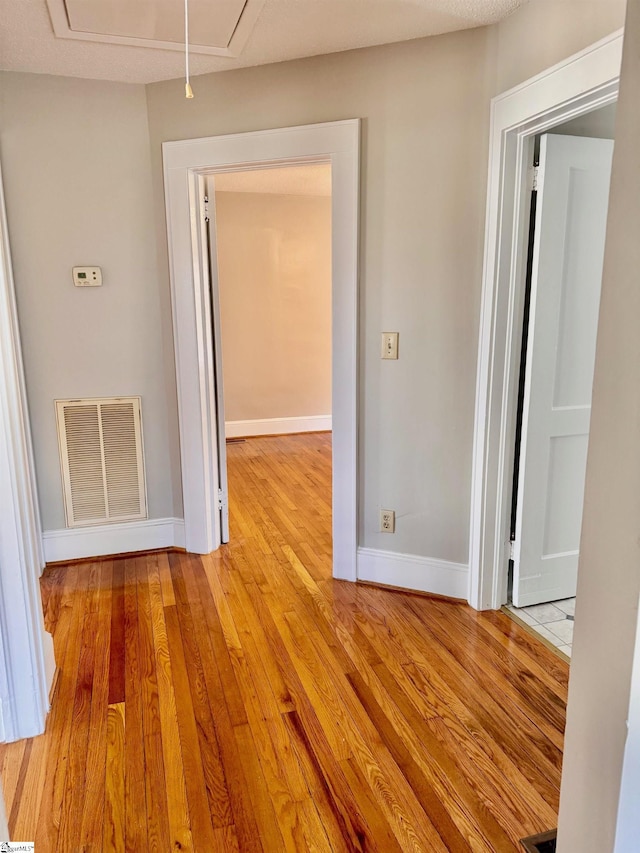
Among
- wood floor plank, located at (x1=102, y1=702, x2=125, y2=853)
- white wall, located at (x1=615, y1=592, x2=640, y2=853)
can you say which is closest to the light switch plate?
wood floor plank, located at (x1=102, y1=702, x2=125, y2=853)

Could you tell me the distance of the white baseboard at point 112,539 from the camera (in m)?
3.03

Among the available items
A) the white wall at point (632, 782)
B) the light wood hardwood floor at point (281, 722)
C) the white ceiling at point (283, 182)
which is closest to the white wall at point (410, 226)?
the light wood hardwood floor at point (281, 722)

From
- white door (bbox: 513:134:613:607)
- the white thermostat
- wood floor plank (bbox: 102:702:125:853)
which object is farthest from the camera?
the white thermostat

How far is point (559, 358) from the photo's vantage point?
2.38 m

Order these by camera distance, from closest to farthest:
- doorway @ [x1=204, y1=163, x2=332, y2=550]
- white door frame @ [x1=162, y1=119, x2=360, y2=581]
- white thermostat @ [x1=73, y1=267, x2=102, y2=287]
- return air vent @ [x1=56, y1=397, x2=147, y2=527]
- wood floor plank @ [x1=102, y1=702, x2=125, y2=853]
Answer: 1. wood floor plank @ [x1=102, y1=702, x2=125, y2=853]
2. white door frame @ [x1=162, y1=119, x2=360, y2=581]
3. white thermostat @ [x1=73, y1=267, x2=102, y2=287]
4. return air vent @ [x1=56, y1=397, x2=147, y2=527]
5. doorway @ [x1=204, y1=163, x2=332, y2=550]

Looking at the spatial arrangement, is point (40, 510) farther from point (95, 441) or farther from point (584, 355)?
point (584, 355)

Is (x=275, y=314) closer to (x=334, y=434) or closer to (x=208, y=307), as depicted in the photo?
(x=208, y=307)

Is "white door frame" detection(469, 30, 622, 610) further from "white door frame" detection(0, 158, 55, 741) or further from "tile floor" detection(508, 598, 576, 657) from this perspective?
"white door frame" detection(0, 158, 55, 741)

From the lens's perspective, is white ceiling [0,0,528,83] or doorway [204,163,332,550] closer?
white ceiling [0,0,528,83]

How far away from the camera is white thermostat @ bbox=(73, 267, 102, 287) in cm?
282

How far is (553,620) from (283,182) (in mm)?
4305

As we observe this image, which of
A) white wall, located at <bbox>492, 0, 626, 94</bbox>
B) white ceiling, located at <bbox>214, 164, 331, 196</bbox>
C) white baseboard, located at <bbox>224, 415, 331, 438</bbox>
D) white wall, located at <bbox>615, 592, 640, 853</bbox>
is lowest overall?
white baseboard, located at <bbox>224, 415, 331, 438</bbox>

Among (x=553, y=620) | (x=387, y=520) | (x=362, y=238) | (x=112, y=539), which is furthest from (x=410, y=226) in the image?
(x=112, y=539)

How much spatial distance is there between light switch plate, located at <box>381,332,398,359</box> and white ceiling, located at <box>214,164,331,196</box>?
9.00 feet
